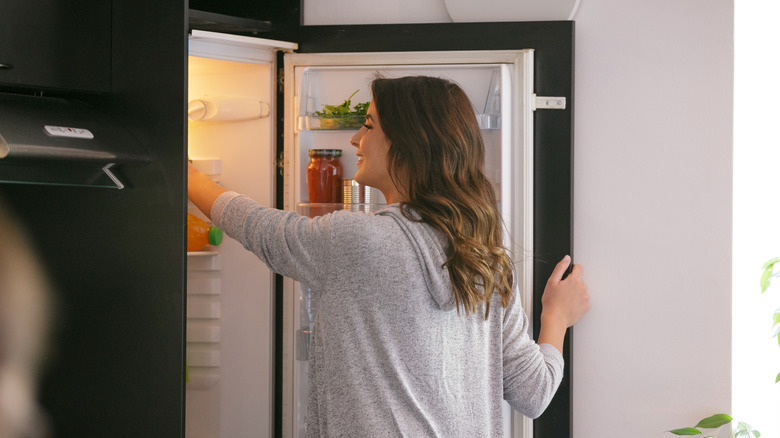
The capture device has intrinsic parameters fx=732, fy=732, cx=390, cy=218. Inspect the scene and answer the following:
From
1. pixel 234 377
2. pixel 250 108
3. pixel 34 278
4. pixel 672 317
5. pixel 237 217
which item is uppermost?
pixel 250 108

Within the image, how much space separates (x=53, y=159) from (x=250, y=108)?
0.74 m

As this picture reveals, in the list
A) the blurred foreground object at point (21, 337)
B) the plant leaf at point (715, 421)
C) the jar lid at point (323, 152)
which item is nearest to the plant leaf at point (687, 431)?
the plant leaf at point (715, 421)

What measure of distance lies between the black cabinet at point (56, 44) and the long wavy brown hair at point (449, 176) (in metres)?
0.61

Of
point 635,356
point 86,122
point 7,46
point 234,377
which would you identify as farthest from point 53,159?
point 635,356

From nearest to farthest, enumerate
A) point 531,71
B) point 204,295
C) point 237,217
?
point 237,217 < point 531,71 < point 204,295

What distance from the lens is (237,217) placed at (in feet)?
4.38

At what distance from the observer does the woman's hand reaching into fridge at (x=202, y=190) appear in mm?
1456

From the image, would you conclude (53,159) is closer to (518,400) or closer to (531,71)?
(518,400)

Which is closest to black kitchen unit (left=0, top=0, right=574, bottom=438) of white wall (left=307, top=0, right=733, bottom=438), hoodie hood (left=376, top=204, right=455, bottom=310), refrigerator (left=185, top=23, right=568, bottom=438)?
refrigerator (left=185, top=23, right=568, bottom=438)

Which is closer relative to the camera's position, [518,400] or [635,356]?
[518,400]

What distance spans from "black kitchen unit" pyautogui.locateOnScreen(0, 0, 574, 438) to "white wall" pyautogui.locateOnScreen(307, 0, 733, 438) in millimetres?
873

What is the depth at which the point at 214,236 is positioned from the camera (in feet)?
6.86

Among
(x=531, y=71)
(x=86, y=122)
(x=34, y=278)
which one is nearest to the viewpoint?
(x=86, y=122)

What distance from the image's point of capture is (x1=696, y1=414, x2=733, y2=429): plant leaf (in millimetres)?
1945
